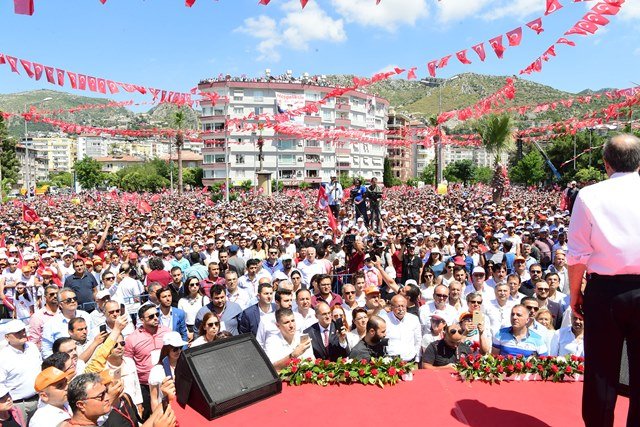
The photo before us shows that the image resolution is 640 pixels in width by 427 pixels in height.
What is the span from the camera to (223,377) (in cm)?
356

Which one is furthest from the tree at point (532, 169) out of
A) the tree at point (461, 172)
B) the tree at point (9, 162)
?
the tree at point (9, 162)

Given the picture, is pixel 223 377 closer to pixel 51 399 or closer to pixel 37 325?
pixel 51 399

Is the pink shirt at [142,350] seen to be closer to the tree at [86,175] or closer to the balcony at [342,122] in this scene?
the balcony at [342,122]

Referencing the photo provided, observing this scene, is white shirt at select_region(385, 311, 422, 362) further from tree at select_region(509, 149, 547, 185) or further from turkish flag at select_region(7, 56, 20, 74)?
tree at select_region(509, 149, 547, 185)

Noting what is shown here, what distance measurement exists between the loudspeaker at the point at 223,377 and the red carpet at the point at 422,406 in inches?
2.8

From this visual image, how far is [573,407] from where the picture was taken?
3.45m

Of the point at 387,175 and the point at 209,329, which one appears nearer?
the point at 209,329

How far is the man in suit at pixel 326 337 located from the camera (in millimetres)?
5473

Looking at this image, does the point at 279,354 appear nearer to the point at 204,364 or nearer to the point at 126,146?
the point at 204,364

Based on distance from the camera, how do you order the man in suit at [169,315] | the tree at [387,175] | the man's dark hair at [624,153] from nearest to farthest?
the man's dark hair at [624,153], the man in suit at [169,315], the tree at [387,175]

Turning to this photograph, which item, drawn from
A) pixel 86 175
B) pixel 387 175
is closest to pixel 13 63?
pixel 387 175

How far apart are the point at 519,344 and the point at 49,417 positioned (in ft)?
14.3

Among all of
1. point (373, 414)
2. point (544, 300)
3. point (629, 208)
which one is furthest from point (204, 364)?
point (544, 300)

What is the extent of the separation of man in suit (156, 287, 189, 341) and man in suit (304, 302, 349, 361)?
1813mm
